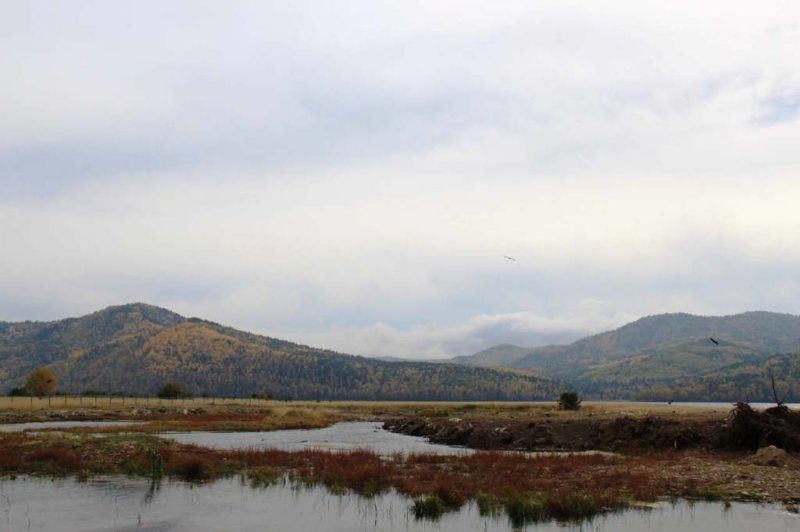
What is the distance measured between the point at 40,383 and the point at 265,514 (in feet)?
488

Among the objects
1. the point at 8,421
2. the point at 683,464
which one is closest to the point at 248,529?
the point at 683,464

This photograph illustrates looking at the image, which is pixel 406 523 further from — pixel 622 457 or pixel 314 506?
pixel 622 457

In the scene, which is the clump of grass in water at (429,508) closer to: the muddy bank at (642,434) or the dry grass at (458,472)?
the dry grass at (458,472)

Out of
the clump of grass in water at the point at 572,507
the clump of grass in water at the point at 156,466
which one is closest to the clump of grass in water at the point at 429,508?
the clump of grass in water at the point at 572,507

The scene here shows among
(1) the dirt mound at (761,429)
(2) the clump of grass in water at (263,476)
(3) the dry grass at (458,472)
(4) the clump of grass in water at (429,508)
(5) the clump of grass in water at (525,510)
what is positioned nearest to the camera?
(5) the clump of grass in water at (525,510)

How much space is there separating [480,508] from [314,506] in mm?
7744

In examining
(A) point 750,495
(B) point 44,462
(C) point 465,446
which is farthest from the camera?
(C) point 465,446

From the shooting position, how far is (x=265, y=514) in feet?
92.0

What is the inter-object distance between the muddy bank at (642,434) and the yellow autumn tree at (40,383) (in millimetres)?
119439

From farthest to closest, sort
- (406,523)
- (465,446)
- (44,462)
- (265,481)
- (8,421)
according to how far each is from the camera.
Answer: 1. (8,421)
2. (465,446)
3. (44,462)
4. (265,481)
5. (406,523)

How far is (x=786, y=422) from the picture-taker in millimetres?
48062

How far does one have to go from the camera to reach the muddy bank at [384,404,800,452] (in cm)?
4762

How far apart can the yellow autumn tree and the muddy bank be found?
11944 cm

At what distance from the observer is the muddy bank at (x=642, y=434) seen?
47625 mm
